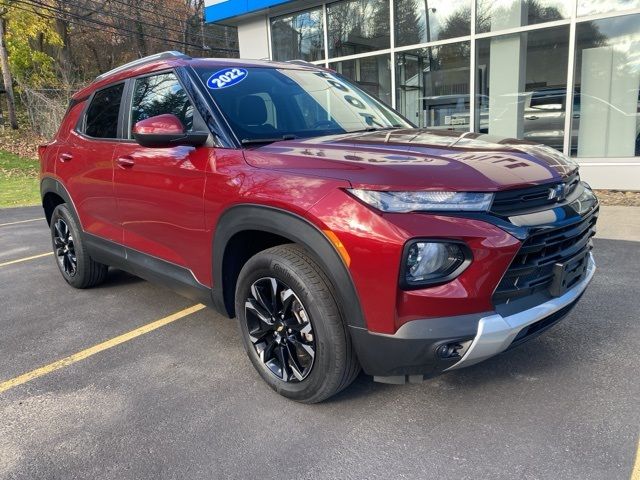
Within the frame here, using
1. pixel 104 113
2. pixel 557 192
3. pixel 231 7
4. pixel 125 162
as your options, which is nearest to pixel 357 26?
pixel 231 7

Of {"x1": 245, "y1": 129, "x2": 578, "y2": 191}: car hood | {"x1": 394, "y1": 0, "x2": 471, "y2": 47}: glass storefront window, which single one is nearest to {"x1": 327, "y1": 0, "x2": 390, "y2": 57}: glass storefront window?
{"x1": 394, "y1": 0, "x2": 471, "y2": 47}: glass storefront window

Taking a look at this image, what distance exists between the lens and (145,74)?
3.73 meters

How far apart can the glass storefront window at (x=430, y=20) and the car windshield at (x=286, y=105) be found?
6987mm

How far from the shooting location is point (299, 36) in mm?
A: 12383

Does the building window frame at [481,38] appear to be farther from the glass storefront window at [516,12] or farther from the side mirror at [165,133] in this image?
the side mirror at [165,133]

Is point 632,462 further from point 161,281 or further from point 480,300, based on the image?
point 161,281

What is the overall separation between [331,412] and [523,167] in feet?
5.14

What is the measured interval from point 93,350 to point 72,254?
64.9 inches

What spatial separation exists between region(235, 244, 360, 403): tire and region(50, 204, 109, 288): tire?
2.34m

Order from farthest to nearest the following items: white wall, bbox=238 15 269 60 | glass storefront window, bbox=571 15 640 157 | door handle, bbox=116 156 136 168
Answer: white wall, bbox=238 15 269 60
glass storefront window, bbox=571 15 640 157
door handle, bbox=116 156 136 168

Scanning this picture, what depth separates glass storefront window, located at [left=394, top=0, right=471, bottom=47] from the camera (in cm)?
982

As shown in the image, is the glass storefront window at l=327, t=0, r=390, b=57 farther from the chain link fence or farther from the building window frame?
the chain link fence

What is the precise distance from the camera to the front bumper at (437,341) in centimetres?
221

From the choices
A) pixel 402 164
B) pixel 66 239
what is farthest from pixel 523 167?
pixel 66 239
